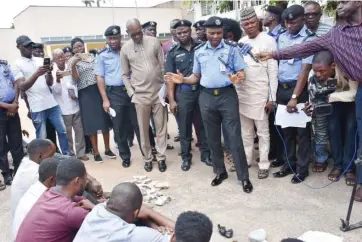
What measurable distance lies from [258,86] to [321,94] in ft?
2.57

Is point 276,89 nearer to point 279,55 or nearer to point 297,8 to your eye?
point 279,55

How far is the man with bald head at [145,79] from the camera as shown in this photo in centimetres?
439

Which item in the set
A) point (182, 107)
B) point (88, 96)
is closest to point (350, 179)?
point (182, 107)

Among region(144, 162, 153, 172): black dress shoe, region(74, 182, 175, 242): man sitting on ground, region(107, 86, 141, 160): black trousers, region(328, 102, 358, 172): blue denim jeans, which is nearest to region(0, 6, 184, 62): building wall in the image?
region(107, 86, 141, 160): black trousers

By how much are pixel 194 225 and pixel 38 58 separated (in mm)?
4039

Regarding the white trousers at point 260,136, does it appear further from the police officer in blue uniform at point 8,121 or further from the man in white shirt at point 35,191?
the police officer in blue uniform at point 8,121

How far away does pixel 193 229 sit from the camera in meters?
1.59

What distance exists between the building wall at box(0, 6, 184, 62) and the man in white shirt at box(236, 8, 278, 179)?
19138 mm

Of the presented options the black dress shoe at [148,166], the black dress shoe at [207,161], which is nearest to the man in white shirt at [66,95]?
the black dress shoe at [148,166]

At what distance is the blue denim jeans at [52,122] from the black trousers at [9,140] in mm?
266

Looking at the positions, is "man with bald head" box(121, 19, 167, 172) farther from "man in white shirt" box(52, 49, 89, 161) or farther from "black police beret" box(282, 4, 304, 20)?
"black police beret" box(282, 4, 304, 20)

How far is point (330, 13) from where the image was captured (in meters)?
6.03

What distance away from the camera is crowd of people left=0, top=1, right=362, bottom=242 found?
81.6 inches

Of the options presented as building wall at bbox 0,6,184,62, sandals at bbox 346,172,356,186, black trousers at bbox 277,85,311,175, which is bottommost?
sandals at bbox 346,172,356,186
